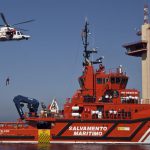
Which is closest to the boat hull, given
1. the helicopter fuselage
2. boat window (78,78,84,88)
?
boat window (78,78,84,88)

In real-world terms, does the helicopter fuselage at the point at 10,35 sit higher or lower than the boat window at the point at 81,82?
higher

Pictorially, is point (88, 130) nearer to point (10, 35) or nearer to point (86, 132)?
point (86, 132)

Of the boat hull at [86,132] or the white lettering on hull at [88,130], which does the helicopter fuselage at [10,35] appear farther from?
the white lettering on hull at [88,130]

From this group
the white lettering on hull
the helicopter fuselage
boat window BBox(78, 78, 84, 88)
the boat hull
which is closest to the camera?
the boat hull

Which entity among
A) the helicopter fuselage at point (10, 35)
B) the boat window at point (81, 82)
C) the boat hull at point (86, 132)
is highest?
the helicopter fuselage at point (10, 35)

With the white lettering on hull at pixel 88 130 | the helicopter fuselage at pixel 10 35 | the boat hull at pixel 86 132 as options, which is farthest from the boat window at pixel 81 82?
the helicopter fuselage at pixel 10 35

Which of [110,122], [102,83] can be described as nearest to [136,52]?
[102,83]

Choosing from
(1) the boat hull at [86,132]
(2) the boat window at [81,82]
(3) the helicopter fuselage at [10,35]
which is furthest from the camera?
(3) the helicopter fuselage at [10,35]

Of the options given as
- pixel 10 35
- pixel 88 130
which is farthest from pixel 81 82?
pixel 10 35

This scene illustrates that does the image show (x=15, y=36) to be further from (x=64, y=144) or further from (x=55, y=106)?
(x=64, y=144)

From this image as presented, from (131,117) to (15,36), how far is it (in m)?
15.9

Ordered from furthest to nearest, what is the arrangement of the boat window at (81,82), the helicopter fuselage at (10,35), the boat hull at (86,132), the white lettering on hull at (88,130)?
the helicopter fuselage at (10,35) < the boat window at (81,82) < the white lettering on hull at (88,130) < the boat hull at (86,132)

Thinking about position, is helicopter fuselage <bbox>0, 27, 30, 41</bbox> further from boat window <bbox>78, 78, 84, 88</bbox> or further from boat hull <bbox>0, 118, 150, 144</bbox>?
boat hull <bbox>0, 118, 150, 144</bbox>

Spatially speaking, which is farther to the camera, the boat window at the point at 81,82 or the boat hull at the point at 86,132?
the boat window at the point at 81,82
